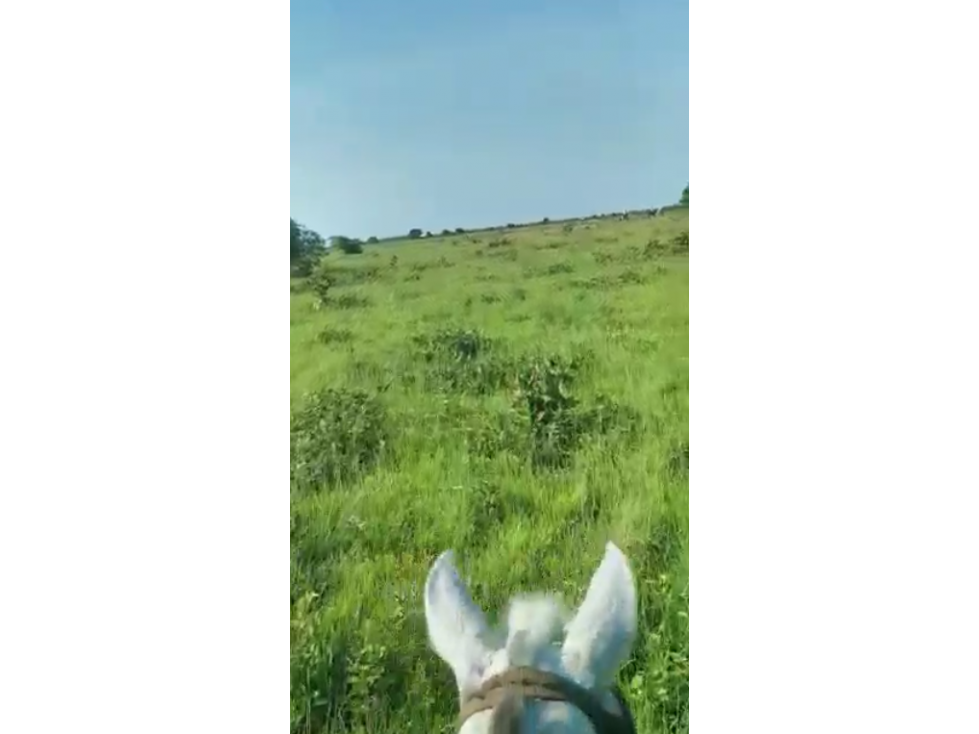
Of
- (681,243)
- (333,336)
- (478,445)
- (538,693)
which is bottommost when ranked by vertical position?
(538,693)

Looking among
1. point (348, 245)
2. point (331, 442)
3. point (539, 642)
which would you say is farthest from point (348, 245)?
point (539, 642)

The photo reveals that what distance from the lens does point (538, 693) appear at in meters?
0.94

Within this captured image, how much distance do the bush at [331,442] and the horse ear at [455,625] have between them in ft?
0.52

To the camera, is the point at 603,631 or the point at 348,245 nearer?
Result: the point at 603,631

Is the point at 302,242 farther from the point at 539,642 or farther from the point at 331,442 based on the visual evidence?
the point at 539,642

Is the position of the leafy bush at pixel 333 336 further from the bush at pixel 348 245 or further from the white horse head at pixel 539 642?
the white horse head at pixel 539 642

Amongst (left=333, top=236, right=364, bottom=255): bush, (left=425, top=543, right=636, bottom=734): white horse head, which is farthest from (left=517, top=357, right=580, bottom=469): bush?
(left=333, top=236, right=364, bottom=255): bush

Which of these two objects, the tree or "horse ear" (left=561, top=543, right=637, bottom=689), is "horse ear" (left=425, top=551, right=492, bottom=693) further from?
the tree

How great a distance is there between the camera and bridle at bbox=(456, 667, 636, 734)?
940 millimetres

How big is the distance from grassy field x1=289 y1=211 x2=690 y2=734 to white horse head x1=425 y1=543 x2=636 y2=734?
5 centimetres

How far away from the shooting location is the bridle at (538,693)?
940mm

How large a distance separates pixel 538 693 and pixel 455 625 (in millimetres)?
139

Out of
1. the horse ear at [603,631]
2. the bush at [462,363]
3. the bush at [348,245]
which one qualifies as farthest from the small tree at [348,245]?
the horse ear at [603,631]
